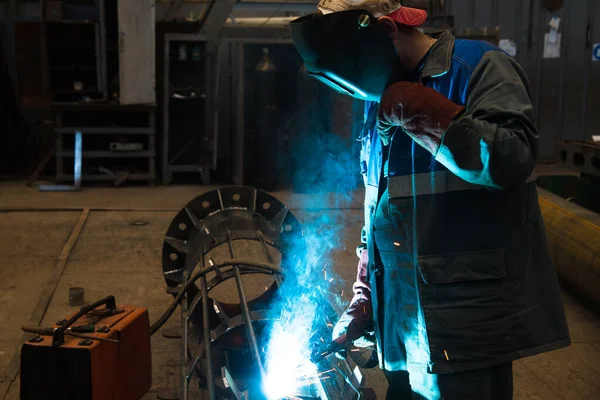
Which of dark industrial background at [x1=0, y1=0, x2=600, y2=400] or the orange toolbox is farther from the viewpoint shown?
dark industrial background at [x1=0, y1=0, x2=600, y2=400]

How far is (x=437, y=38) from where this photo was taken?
1.84 meters

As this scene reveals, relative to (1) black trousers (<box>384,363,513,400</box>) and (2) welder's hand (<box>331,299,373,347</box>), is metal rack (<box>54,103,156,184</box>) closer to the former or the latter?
(2) welder's hand (<box>331,299,373,347</box>)

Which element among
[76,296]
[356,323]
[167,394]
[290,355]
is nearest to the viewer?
[356,323]

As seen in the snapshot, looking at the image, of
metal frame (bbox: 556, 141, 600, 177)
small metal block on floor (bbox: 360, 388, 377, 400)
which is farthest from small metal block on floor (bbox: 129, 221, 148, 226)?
small metal block on floor (bbox: 360, 388, 377, 400)

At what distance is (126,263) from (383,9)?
146 inches

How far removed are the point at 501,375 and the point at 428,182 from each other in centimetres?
53

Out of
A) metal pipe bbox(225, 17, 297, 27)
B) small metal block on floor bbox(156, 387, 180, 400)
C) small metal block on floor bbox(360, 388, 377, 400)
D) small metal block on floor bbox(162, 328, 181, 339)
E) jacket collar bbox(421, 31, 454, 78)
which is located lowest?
small metal block on floor bbox(162, 328, 181, 339)

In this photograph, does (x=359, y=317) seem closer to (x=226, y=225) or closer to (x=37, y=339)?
(x=37, y=339)

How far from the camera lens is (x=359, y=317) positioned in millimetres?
2197

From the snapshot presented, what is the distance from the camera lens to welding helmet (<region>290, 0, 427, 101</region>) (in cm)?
176

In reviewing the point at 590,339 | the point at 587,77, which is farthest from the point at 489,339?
the point at 587,77

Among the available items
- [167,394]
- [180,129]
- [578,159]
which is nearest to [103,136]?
[180,129]

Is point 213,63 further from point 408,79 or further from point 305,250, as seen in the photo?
point 408,79

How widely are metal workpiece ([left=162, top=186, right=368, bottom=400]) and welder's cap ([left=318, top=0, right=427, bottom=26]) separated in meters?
1.09
